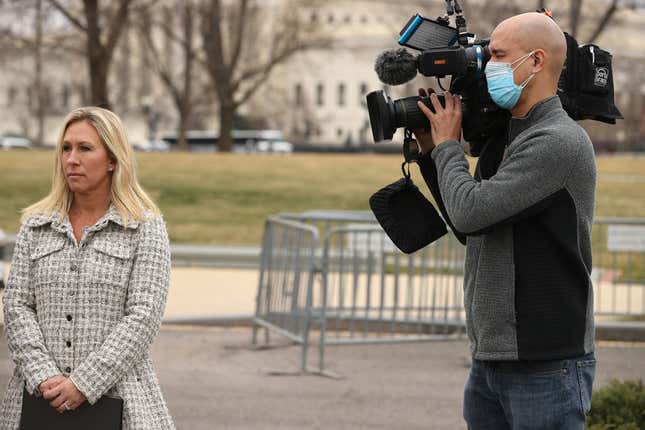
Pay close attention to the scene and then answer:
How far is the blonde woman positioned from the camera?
407cm

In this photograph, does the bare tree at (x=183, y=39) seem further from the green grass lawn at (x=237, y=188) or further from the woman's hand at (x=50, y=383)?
the woman's hand at (x=50, y=383)

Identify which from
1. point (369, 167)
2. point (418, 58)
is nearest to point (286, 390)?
point (418, 58)

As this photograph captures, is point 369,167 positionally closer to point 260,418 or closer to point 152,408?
point 260,418

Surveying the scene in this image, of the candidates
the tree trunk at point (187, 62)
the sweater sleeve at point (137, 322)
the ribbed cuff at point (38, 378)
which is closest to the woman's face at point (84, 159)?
the sweater sleeve at point (137, 322)

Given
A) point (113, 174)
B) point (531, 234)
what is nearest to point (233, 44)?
point (113, 174)

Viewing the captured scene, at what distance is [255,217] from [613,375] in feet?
46.1

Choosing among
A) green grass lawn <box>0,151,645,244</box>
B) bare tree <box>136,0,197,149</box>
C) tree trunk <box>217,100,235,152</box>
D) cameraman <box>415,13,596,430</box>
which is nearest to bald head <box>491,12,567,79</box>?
cameraman <box>415,13,596,430</box>

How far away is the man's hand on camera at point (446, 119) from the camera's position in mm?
3818

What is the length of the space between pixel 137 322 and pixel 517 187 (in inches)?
53.7

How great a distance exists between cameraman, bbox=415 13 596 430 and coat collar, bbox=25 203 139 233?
1.13 meters

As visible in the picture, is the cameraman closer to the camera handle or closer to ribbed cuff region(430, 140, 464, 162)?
ribbed cuff region(430, 140, 464, 162)

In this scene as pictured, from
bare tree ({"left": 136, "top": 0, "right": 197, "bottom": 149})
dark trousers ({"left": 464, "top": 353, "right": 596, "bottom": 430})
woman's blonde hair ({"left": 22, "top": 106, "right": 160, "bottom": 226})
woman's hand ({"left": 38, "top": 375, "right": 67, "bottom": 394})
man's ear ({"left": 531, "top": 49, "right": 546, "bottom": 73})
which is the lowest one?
woman's hand ({"left": 38, "top": 375, "right": 67, "bottom": 394})

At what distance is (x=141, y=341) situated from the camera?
163 inches

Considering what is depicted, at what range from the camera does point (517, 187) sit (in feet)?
11.8
